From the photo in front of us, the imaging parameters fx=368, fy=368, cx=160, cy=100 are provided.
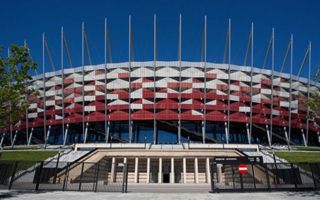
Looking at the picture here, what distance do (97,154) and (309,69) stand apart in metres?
53.3

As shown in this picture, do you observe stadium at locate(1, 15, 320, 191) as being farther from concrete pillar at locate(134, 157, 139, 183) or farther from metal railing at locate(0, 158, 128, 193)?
metal railing at locate(0, 158, 128, 193)

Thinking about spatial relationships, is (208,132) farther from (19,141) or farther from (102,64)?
(19,141)

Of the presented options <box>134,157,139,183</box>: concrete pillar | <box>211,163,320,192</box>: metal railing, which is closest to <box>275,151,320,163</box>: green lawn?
<box>134,157,139,183</box>: concrete pillar

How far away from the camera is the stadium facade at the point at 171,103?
78.9 meters

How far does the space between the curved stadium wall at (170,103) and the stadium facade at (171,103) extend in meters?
0.21

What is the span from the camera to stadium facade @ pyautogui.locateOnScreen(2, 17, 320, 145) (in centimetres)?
7894

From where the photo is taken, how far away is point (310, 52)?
3194 inches

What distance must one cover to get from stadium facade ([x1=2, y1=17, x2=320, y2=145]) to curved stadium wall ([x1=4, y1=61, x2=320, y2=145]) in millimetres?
214

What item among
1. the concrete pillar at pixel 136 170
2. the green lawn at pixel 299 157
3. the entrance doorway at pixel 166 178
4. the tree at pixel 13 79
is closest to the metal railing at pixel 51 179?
the tree at pixel 13 79

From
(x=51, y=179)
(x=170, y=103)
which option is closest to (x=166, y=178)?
(x=170, y=103)

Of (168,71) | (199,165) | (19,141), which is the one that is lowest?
(199,165)

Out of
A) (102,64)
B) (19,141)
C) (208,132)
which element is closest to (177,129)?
(208,132)

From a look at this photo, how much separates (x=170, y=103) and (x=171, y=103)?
0.21m

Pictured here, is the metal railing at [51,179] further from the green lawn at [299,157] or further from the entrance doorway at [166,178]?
the green lawn at [299,157]
